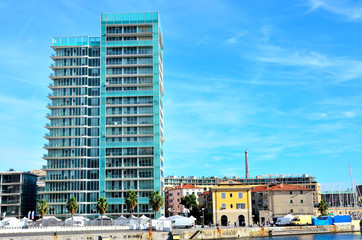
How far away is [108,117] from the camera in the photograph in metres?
139

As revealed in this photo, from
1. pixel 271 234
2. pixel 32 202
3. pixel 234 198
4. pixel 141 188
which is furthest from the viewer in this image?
pixel 32 202

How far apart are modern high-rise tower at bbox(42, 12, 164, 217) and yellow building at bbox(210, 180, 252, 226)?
20.6 meters

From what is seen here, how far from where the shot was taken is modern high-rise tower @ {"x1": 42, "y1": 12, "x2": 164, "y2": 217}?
135 metres

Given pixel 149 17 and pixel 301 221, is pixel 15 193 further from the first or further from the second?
pixel 301 221

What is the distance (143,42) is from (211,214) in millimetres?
Result: 61524

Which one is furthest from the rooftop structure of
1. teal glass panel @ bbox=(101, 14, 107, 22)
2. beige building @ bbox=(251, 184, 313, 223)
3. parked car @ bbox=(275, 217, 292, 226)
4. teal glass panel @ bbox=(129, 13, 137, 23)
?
parked car @ bbox=(275, 217, 292, 226)

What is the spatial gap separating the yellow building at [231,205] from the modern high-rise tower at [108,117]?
67.6ft

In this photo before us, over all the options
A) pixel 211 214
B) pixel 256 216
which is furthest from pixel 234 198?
pixel 256 216

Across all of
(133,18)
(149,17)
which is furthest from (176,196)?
(133,18)

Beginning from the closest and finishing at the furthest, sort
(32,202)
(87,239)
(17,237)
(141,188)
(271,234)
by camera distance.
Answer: (17,237) < (87,239) < (271,234) < (141,188) < (32,202)

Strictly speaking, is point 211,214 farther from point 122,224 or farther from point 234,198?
point 122,224

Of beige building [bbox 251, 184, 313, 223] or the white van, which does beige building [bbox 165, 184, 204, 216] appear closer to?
beige building [bbox 251, 184, 313, 223]

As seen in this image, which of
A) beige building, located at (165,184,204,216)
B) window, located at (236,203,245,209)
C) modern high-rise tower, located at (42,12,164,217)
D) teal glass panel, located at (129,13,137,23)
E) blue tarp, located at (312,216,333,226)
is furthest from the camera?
beige building, located at (165,184,204,216)

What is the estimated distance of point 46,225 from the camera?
10331cm
